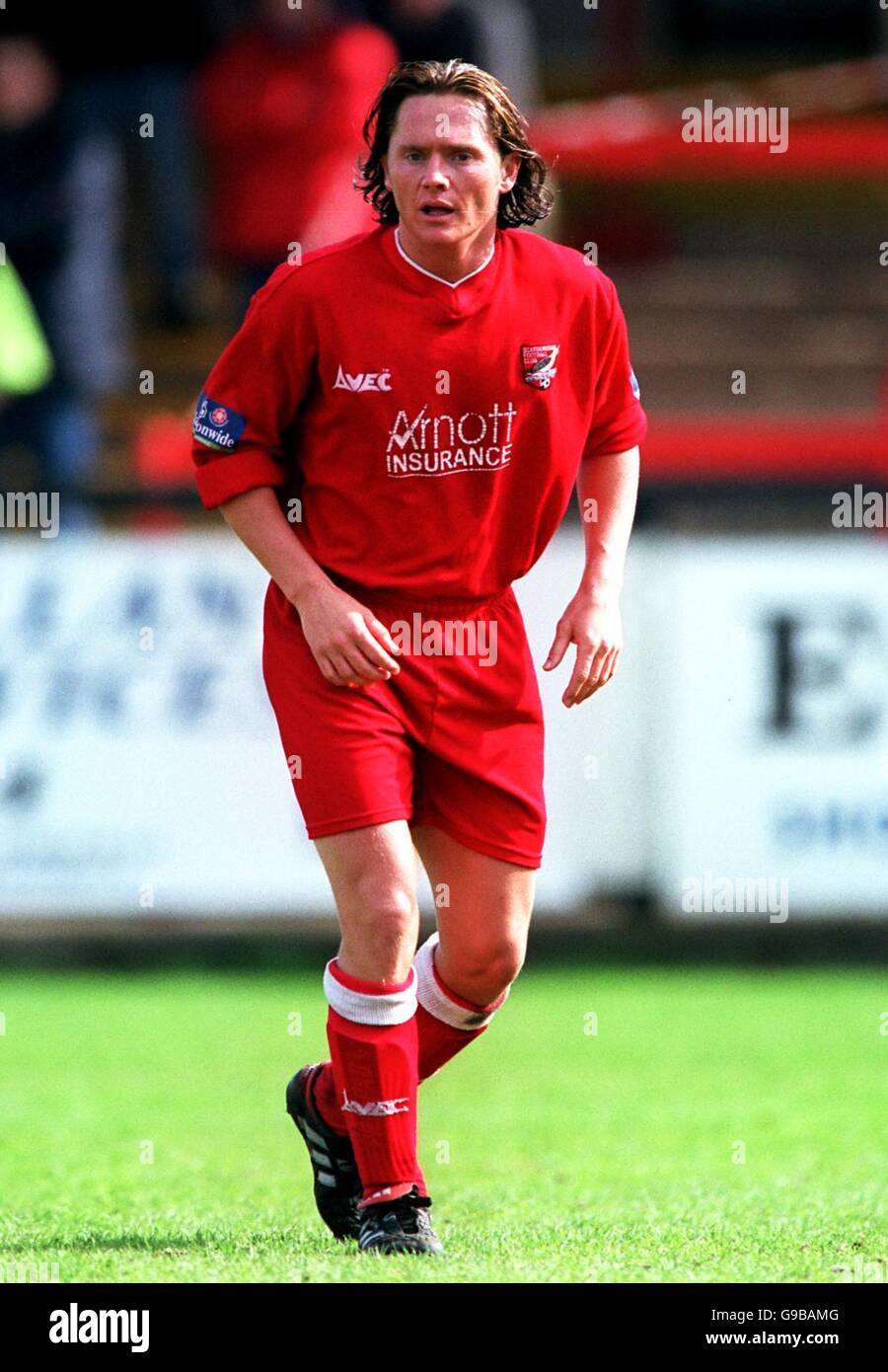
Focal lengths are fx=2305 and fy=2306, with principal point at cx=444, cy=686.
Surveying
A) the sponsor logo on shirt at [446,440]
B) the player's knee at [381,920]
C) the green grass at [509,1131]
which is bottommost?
the green grass at [509,1131]

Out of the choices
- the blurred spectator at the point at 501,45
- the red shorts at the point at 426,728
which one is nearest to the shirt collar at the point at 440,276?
the red shorts at the point at 426,728

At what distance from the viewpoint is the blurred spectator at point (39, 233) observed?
37.2 feet

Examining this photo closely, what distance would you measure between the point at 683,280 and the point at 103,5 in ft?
15.5

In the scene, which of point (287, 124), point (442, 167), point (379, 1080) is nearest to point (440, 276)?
point (442, 167)

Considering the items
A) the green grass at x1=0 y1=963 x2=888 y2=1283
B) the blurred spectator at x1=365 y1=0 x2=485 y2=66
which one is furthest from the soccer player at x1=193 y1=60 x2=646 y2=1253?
the blurred spectator at x1=365 y1=0 x2=485 y2=66

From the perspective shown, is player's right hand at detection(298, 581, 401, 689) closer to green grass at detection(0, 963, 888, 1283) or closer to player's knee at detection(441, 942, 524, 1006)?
player's knee at detection(441, 942, 524, 1006)

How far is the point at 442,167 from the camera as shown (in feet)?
15.3

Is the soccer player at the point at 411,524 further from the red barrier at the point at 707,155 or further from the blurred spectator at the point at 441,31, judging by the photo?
the red barrier at the point at 707,155

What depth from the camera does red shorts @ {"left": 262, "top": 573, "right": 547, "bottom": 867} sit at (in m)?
4.80

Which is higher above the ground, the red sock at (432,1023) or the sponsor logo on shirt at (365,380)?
the sponsor logo on shirt at (365,380)

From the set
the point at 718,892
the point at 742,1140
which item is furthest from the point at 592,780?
the point at 742,1140

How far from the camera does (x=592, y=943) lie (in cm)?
1109

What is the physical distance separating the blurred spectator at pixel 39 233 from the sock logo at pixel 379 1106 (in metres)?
6.81
